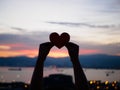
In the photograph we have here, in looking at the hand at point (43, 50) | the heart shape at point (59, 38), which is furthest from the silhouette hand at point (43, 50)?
the heart shape at point (59, 38)

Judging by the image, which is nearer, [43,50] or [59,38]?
[43,50]

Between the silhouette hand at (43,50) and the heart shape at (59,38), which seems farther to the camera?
the heart shape at (59,38)

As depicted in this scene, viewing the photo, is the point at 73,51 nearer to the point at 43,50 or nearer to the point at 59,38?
the point at 43,50

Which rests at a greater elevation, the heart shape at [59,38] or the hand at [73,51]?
the heart shape at [59,38]

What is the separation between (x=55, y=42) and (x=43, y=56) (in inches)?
30.1

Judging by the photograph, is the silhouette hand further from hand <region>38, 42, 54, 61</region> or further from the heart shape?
the heart shape

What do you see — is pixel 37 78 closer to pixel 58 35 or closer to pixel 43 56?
pixel 43 56

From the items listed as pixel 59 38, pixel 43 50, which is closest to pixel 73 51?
pixel 43 50

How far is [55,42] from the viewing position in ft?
17.0

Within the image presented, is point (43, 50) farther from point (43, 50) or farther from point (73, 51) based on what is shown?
point (73, 51)

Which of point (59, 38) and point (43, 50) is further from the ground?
point (59, 38)

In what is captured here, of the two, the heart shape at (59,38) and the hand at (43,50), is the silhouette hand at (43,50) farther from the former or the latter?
the heart shape at (59,38)

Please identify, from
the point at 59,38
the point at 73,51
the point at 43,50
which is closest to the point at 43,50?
the point at 43,50

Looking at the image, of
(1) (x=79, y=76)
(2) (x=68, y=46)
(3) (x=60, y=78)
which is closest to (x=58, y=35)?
(2) (x=68, y=46)
